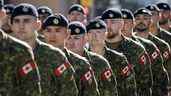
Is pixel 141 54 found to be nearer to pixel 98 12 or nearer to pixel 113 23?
pixel 113 23

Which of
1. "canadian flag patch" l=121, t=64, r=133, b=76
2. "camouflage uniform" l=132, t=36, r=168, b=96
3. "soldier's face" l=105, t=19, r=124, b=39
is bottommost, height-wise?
"camouflage uniform" l=132, t=36, r=168, b=96

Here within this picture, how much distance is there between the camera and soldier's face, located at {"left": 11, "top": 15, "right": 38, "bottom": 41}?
8672mm

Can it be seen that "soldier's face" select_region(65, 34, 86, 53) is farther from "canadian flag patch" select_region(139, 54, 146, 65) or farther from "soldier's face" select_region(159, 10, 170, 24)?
"soldier's face" select_region(159, 10, 170, 24)

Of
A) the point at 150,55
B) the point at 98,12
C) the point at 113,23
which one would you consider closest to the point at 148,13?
the point at 150,55

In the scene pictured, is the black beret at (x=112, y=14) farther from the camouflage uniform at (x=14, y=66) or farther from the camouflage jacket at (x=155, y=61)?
the camouflage uniform at (x=14, y=66)

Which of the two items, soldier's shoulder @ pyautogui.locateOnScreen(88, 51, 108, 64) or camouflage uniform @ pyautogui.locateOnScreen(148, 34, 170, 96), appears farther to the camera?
camouflage uniform @ pyautogui.locateOnScreen(148, 34, 170, 96)

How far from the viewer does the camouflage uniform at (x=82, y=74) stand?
31.8 feet

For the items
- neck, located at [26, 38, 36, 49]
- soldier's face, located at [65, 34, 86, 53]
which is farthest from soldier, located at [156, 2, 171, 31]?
neck, located at [26, 38, 36, 49]

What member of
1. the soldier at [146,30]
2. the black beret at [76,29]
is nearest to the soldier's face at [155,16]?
the soldier at [146,30]

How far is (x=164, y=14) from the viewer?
1570 cm

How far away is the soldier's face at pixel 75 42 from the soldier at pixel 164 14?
593 centimetres

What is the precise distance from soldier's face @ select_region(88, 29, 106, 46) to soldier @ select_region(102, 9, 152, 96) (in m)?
0.73

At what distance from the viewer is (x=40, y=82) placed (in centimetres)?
883

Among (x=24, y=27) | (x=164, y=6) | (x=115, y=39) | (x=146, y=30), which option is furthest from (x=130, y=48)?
(x=164, y=6)
